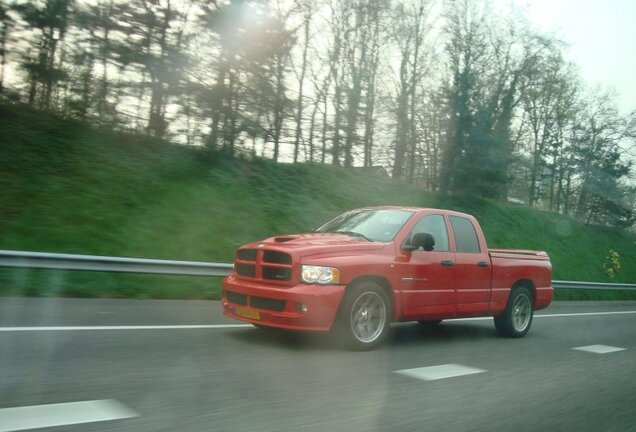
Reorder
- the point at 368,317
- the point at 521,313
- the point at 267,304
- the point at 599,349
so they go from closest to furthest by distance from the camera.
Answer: the point at 267,304
the point at 368,317
the point at 599,349
the point at 521,313

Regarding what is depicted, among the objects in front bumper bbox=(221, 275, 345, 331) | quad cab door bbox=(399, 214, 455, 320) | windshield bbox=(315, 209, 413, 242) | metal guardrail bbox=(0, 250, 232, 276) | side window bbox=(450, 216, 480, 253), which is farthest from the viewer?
metal guardrail bbox=(0, 250, 232, 276)

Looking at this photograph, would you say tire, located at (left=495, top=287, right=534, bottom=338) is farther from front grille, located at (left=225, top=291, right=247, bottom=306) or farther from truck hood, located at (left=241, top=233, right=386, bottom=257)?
front grille, located at (left=225, top=291, right=247, bottom=306)

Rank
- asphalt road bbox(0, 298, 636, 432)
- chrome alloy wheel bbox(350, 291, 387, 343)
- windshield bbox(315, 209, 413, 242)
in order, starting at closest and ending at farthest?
asphalt road bbox(0, 298, 636, 432) < chrome alloy wheel bbox(350, 291, 387, 343) < windshield bbox(315, 209, 413, 242)

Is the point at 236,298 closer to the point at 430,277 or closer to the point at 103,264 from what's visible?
the point at 430,277

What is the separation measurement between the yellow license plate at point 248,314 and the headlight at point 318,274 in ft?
2.37

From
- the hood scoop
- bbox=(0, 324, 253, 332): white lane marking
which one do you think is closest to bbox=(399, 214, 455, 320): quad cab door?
the hood scoop

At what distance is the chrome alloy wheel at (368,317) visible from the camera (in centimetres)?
756

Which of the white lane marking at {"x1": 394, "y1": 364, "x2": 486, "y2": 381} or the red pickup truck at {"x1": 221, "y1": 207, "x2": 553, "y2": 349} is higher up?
the red pickup truck at {"x1": 221, "y1": 207, "x2": 553, "y2": 349}

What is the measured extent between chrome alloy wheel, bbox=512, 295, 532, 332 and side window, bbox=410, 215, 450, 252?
2.12 metres

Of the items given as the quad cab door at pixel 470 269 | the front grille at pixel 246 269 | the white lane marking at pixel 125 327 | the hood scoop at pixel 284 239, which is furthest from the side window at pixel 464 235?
the white lane marking at pixel 125 327

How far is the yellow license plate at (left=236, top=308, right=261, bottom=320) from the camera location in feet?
24.3

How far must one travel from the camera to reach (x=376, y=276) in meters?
7.69

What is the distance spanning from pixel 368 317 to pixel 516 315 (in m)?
3.74

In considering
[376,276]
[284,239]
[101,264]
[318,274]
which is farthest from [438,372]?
[101,264]
